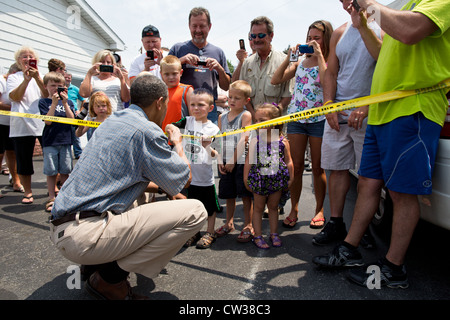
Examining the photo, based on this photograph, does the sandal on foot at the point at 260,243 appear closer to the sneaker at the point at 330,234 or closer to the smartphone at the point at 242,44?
the sneaker at the point at 330,234

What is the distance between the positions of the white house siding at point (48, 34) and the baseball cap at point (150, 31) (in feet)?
17.6

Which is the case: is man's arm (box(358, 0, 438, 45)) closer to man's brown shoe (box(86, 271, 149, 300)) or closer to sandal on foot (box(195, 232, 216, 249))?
sandal on foot (box(195, 232, 216, 249))

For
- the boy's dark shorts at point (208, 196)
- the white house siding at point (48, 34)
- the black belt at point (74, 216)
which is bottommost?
the boy's dark shorts at point (208, 196)

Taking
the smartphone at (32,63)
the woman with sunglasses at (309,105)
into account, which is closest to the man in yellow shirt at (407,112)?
the woman with sunglasses at (309,105)

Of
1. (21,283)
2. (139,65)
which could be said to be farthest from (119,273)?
(139,65)

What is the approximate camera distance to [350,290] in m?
2.13

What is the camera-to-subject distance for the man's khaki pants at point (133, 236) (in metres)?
1.81

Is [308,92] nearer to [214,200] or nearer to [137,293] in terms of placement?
[214,200]

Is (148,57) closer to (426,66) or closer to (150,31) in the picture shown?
(150,31)

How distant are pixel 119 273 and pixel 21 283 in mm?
975

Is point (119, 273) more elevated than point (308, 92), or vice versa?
point (308, 92)

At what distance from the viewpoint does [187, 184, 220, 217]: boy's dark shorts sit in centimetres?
315

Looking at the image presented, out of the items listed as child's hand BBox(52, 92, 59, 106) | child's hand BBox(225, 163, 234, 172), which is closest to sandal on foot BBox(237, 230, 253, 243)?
child's hand BBox(225, 163, 234, 172)

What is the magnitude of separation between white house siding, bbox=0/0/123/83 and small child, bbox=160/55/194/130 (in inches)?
253
